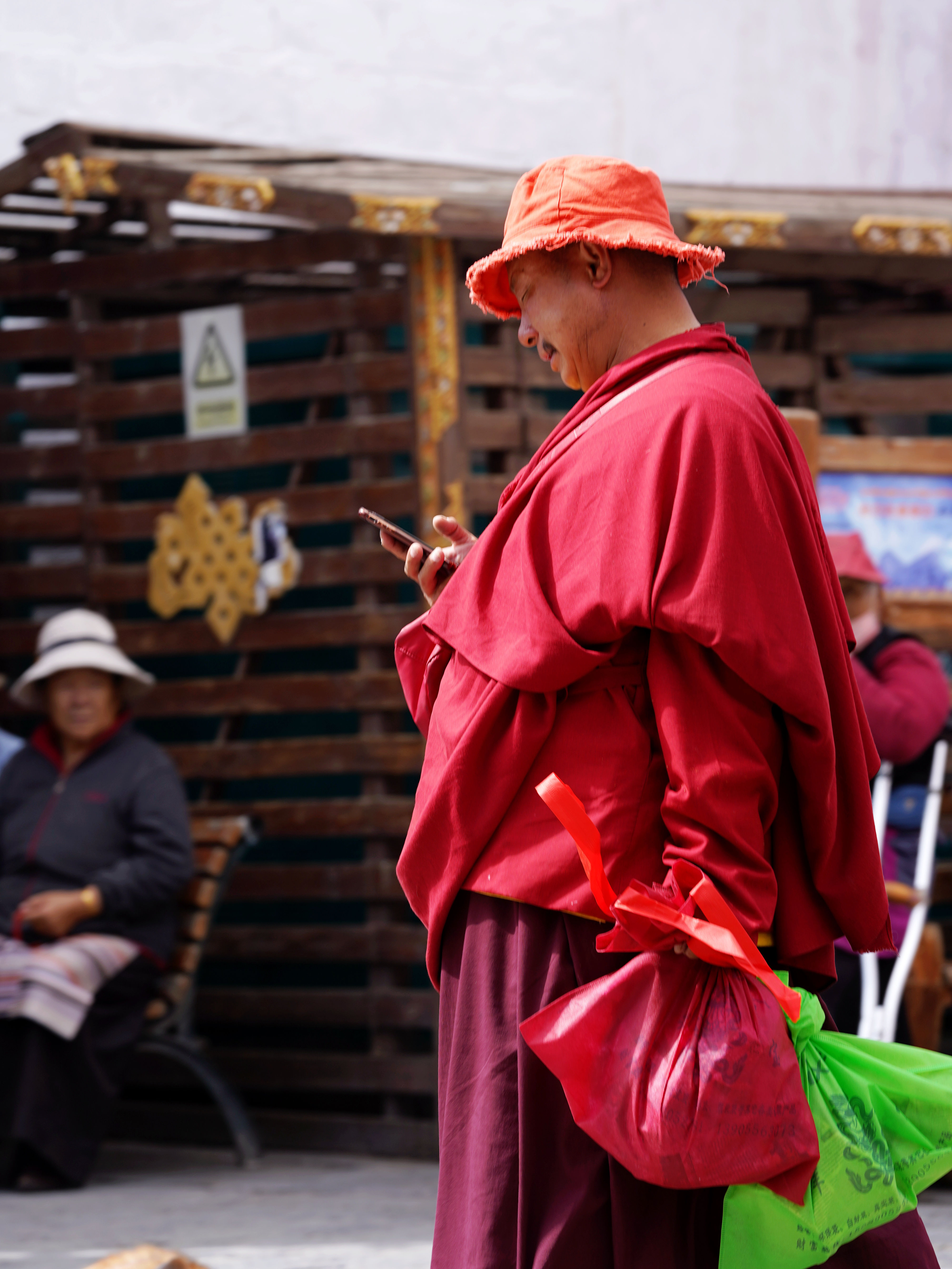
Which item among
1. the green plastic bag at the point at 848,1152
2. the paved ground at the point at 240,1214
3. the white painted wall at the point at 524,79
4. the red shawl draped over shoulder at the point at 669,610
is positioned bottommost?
the paved ground at the point at 240,1214

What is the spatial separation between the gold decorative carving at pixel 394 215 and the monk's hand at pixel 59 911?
214cm

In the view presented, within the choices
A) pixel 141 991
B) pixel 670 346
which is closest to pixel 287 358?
pixel 141 991

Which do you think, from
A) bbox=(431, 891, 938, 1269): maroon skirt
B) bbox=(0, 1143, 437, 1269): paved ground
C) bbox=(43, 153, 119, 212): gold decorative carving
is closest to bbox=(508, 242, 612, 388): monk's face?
bbox=(431, 891, 938, 1269): maroon skirt

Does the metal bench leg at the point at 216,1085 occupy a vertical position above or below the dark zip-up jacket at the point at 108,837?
below

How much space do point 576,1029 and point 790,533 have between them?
2.23 ft

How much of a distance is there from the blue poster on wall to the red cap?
899 millimetres

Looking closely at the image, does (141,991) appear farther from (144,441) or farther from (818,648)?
(818,648)

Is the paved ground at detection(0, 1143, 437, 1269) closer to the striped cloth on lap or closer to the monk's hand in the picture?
the striped cloth on lap

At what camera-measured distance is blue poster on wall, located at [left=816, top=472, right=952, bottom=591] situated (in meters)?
5.68

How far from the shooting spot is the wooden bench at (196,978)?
5.45m

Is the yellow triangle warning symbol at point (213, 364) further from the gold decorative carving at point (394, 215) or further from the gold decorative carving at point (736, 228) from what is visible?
the gold decorative carving at point (736, 228)

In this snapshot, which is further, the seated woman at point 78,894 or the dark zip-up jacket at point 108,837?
the dark zip-up jacket at point 108,837

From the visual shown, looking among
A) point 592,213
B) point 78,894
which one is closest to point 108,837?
point 78,894

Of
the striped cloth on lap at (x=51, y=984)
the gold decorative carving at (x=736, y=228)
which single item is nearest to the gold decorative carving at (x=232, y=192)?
the gold decorative carving at (x=736, y=228)
